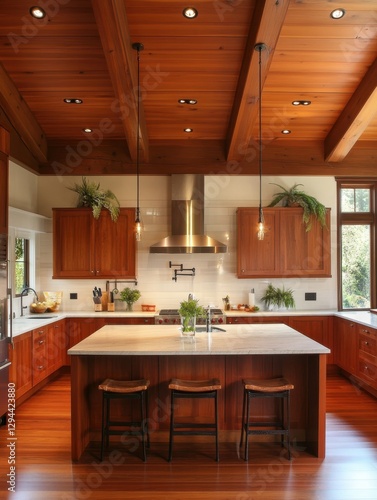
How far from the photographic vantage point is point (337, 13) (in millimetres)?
4031

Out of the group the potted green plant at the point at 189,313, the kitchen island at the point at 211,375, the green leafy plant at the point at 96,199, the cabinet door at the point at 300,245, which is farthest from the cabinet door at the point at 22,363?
the cabinet door at the point at 300,245

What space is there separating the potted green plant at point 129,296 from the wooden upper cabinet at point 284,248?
61.6 inches

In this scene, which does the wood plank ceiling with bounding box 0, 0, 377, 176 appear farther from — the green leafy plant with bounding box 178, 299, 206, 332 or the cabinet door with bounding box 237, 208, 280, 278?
the green leafy plant with bounding box 178, 299, 206, 332

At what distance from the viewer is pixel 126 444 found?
3.66 meters

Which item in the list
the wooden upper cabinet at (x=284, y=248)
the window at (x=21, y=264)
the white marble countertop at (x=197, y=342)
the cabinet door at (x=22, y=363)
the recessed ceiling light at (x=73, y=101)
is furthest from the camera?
the wooden upper cabinet at (x=284, y=248)

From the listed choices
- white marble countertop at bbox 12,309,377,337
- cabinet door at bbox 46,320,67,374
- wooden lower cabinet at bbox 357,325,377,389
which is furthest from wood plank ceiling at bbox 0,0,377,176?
wooden lower cabinet at bbox 357,325,377,389

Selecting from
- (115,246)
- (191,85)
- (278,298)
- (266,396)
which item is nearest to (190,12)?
(191,85)

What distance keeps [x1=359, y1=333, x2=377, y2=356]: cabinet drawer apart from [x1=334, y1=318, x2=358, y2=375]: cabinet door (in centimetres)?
16

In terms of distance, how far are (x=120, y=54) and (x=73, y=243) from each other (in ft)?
9.32

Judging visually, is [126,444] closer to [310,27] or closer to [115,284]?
[115,284]

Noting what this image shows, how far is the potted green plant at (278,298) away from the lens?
621 cm

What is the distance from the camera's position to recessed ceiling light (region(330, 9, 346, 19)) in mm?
4011

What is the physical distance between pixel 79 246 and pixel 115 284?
827 mm

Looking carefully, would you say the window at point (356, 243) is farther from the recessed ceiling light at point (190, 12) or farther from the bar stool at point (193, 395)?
the bar stool at point (193, 395)
